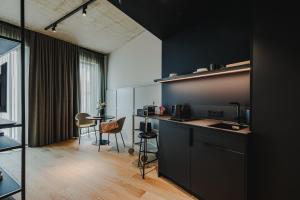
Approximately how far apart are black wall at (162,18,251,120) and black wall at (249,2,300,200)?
0.55m

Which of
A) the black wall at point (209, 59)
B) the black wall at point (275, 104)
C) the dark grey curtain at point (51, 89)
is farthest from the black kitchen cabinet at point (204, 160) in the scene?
the dark grey curtain at point (51, 89)

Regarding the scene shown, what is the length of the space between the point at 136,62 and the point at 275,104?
3.64 meters

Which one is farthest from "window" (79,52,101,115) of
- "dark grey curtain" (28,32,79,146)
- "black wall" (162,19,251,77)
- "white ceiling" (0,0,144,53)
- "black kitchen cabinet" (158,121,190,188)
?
"black kitchen cabinet" (158,121,190,188)

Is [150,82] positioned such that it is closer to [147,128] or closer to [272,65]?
[147,128]

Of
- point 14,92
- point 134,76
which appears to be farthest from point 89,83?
point 14,92

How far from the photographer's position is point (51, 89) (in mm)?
4324

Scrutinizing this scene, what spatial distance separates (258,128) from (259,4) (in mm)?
1198

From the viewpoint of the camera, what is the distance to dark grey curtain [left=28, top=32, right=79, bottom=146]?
4020mm

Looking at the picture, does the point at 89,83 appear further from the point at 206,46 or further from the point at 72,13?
the point at 206,46

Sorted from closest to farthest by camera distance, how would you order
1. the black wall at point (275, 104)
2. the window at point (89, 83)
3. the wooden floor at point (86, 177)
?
the black wall at point (275, 104)
the wooden floor at point (86, 177)
the window at point (89, 83)

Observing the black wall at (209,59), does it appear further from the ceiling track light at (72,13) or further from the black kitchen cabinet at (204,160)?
the ceiling track light at (72,13)

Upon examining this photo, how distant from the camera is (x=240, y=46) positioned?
2234 mm

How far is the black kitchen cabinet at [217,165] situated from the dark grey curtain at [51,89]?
3.78 m

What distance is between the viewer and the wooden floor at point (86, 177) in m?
2.19
